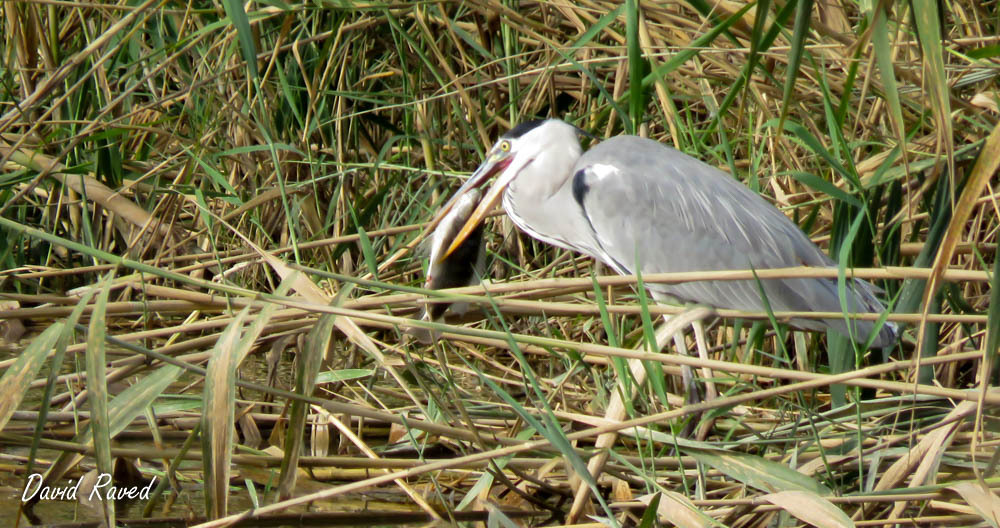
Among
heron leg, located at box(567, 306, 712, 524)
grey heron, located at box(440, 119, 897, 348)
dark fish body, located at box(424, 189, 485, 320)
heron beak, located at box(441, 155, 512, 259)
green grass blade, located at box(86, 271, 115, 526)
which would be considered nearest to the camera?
green grass blade, located at box(86, 271, 115, 526)

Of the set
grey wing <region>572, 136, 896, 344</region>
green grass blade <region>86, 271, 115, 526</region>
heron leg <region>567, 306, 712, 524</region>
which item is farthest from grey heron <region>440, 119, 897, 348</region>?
green grass blade <region>86, 271, 115, 526</region>

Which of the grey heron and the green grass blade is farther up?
the green grass blade

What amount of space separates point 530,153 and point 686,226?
514mm

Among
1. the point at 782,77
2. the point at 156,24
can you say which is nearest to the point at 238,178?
the point at 156,24

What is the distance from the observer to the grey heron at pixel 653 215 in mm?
3029

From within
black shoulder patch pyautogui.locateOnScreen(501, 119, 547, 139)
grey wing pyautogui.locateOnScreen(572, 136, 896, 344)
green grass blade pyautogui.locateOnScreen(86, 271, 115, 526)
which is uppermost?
green grass blade pyautogui.locateOnScreen(86, 271, 115, 526)

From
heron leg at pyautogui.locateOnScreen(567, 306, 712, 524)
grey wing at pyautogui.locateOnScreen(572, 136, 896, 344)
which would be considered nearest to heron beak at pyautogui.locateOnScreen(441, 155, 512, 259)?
grey wing at pyautogui.locateOnScreen(572, 136, 896, 344)

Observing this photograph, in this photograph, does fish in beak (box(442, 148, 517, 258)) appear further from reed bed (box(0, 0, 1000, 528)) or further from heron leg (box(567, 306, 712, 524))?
heron leg (box(567, 306, 712, 524))

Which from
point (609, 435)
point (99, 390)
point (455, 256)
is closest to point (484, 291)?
point (609, 435)

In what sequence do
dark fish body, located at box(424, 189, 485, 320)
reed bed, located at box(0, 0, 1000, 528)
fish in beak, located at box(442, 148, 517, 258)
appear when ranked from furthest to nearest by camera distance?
fish in beak, located at box(442, 148, 517, 258) → dark fish body, located at box(424, 189, 485, 320) → reed bed, located at box(0, 0, 1000, 528)

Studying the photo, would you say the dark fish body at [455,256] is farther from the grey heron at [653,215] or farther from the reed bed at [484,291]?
the reed bed at [484,291]

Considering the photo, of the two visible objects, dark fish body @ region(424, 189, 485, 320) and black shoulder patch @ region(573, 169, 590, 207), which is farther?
black shoulder patch @ region(573, 169, 590, 207)

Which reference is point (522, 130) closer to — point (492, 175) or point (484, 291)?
point (492, 175)

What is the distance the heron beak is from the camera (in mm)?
2914
